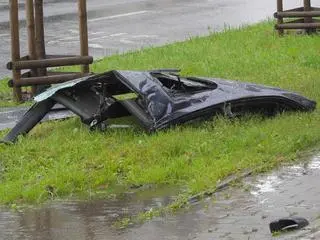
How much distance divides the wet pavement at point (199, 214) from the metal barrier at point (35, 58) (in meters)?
4.89

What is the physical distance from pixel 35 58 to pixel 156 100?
3989mm

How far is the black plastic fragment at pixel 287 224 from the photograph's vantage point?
285 inches

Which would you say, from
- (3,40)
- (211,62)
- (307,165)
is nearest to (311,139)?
(307,165)

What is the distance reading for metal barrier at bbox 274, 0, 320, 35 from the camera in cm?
1750

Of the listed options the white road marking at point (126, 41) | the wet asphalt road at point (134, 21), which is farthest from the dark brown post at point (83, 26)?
the white road marking at point (126, 41)

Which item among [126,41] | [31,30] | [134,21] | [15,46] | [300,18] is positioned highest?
[31,30]

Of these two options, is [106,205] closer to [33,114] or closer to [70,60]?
[33,114]

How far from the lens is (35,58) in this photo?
46.1 ft

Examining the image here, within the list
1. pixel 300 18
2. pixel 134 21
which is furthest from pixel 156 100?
pixel 134 21

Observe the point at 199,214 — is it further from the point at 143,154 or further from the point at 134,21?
the point at 134,21

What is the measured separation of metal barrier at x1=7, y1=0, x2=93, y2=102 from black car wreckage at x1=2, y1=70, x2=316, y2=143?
244cm

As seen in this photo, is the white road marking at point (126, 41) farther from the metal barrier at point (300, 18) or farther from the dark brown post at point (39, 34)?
the dark brown post at point (39, 34)

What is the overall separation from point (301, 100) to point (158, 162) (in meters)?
2.19

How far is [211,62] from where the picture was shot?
15586 mm
